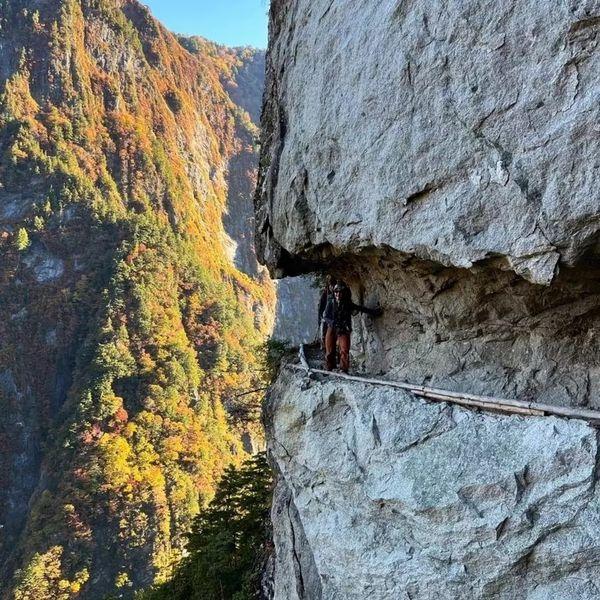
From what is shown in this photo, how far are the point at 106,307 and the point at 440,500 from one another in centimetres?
8638

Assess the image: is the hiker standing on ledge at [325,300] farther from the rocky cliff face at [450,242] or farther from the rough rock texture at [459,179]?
the rocky cliff face at [450,242]

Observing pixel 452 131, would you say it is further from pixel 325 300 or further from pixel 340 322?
pixel 325 300

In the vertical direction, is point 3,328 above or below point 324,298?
above

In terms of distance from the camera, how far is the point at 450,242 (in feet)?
17.4

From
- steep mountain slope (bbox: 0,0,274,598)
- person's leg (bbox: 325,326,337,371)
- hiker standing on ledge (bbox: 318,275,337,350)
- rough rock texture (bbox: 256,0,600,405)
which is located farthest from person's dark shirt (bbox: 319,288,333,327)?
steep mountain slope (bbox: 0,0,274,598)

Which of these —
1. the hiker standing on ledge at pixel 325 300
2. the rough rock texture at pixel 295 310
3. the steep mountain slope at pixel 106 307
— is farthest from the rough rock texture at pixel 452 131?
the rough rock texture at pixel 295 310

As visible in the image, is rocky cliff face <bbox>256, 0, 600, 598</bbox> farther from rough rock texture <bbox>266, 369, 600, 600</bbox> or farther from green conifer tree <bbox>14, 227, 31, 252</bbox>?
green conifer tree <bbox>14, 227, 31, 252</bbox>

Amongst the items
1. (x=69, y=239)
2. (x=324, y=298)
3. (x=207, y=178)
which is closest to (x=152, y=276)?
(x=69, y=239)

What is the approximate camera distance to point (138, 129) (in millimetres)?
111062

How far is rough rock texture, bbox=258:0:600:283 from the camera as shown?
14.4ft

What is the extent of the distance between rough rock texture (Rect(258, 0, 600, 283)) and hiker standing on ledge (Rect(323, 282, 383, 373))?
0.96 m

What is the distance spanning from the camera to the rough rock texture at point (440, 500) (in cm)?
454

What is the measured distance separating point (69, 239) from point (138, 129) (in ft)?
106

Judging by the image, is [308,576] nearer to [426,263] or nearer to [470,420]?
[470,420]
